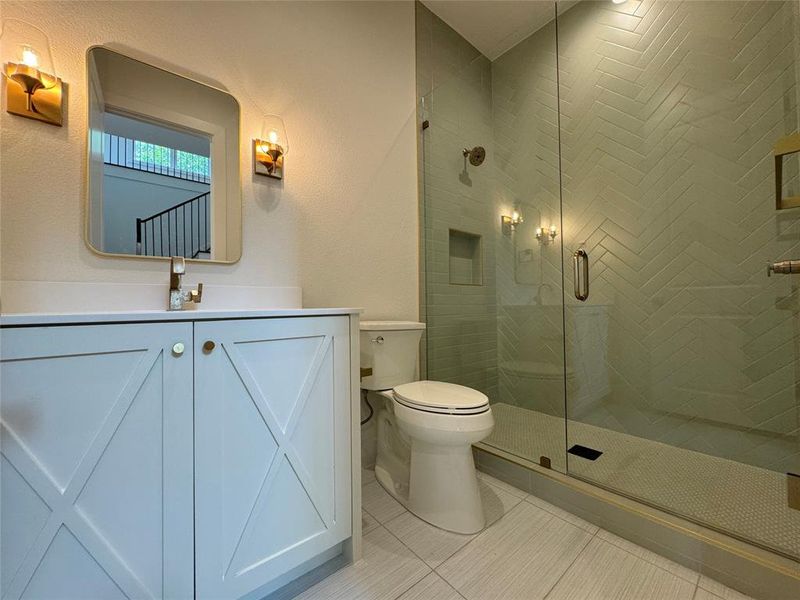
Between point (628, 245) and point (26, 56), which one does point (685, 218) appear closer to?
point (628, 245)

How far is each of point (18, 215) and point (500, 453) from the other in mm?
2018

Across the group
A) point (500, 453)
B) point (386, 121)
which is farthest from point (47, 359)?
point (386, 121)

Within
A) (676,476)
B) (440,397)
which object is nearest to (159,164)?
(440,397)

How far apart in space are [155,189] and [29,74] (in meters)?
0.39

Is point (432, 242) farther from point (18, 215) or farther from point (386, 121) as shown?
point (18, 215)

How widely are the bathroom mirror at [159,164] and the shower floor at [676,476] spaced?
1.71 metres

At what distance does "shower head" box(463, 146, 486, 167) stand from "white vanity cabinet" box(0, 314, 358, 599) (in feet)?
5.43

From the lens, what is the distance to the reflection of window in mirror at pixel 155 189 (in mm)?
1080

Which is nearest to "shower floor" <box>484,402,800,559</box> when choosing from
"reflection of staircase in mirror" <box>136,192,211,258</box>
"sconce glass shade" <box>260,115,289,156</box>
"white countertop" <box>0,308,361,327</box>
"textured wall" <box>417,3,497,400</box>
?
"textured wall" <box>417,3,497,400</box>

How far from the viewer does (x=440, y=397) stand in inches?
48.5

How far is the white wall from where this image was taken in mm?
967

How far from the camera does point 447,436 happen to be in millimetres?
1125

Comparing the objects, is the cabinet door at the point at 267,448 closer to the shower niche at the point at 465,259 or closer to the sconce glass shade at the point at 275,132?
A: the sconce glass shade at the point at 275,132

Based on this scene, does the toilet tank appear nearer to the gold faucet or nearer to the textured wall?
the textured wall
